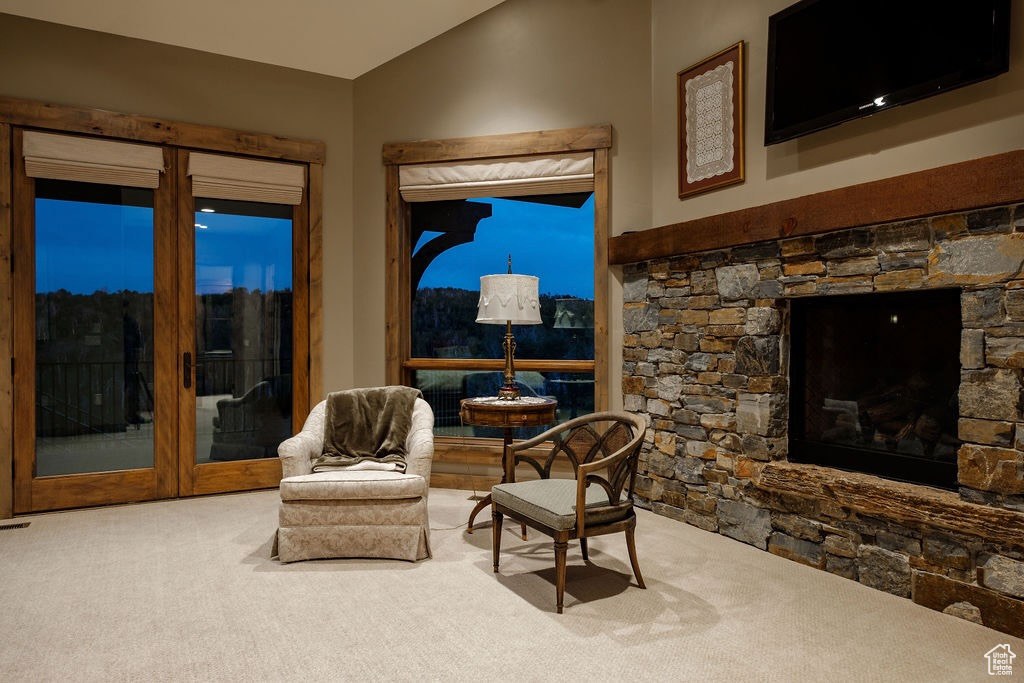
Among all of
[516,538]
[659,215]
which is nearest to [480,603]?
[516,538]

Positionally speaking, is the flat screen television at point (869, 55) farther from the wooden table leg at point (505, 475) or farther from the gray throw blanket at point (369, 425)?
the gray throw blanket at point (369, 425)

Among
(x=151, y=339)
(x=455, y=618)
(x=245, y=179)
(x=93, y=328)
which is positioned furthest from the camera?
(x=245, y=179)

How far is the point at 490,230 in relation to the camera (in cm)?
516

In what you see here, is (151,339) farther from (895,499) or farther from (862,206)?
(895,499)

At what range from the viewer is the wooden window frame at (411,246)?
15.2 ft

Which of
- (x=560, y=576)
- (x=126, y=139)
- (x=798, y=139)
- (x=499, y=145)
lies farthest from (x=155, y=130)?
(x=798, y=139)

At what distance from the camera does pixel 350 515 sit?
330 centimetres

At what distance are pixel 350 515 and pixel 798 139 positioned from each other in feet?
10.1

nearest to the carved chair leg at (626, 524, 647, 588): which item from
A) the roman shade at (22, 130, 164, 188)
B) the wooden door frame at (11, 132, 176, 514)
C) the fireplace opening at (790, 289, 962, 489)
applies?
the fireplace opening at (790, 289, 962, 489)

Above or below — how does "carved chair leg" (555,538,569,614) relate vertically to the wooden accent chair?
below

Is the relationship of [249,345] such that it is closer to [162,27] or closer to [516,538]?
[162,27]

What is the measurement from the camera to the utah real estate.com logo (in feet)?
7.26

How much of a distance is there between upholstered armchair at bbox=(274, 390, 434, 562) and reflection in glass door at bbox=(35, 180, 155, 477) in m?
1.91

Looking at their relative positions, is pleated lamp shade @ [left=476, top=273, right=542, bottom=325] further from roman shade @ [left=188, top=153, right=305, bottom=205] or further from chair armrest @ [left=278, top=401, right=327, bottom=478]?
roman shade @ [left=188, top=153, right=305, bottom=205]
